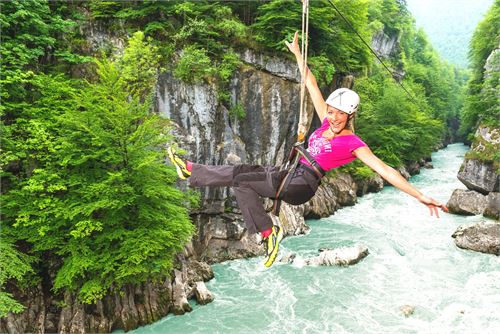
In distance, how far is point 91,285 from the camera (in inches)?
340

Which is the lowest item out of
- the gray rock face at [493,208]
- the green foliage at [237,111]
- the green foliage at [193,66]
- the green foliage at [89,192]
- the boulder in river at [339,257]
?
the boulder in river at [339,257]

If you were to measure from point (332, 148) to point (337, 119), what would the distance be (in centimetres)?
31

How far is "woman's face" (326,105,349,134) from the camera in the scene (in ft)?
11.6

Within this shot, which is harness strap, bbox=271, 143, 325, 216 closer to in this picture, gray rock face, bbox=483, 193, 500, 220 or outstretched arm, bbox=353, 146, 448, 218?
outstretched arm, bbox=353, 146, 448, 218

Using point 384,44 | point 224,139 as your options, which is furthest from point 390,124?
point 224,139

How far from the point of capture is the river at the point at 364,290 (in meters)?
9.73

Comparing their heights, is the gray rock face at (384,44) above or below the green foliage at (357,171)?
above

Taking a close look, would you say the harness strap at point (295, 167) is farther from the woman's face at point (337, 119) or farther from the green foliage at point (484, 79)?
the green foliage at point (484, 79)

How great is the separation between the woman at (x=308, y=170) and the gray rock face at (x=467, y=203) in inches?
684

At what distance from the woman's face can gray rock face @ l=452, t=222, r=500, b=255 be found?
13778mm

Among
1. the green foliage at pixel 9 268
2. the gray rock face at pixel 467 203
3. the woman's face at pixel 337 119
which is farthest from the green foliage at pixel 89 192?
the gray rock face at pixel 467 203

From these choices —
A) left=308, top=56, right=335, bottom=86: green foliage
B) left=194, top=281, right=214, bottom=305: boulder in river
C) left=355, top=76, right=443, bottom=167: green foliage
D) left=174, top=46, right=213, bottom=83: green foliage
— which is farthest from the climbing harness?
left=355, top=76, right=443, bottom=167: green foliage

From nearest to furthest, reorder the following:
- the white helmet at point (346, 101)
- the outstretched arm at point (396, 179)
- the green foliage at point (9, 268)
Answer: the outstretched arm at point (396, 179), the white helmet at point (346, 101), the green foliage at point (9, 268)

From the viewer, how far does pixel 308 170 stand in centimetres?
376
